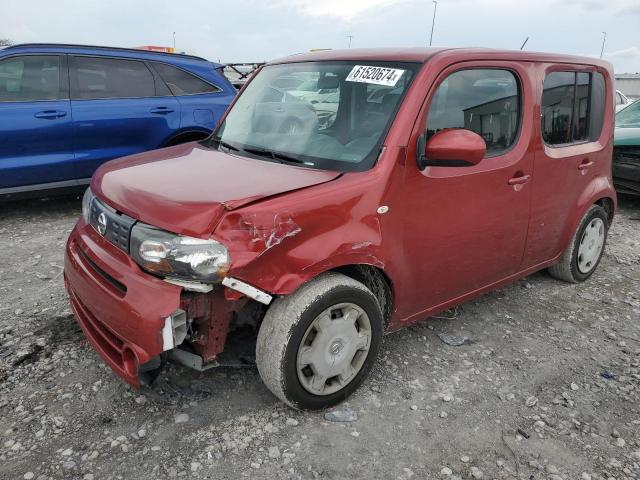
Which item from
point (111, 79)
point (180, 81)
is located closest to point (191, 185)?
point (111, 79)

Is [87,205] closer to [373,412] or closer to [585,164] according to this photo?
[373,412]

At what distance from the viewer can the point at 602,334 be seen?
3564mm

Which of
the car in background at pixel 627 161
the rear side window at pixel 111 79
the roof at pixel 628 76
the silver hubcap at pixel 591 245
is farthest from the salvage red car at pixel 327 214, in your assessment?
the roof at pixel 628 76

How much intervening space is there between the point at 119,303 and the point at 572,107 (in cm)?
326

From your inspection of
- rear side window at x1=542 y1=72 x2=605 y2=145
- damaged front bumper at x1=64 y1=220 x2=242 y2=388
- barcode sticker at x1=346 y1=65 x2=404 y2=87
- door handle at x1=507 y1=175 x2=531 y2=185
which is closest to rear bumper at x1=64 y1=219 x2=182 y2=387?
damaged front bumper at x1=64 y1=220 x2=242 y2=388

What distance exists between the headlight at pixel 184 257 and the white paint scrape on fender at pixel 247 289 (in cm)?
4

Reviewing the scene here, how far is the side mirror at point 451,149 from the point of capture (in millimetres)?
2557

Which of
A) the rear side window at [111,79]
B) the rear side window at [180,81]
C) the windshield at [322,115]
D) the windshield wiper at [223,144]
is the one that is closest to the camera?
the windshield at [322,115]

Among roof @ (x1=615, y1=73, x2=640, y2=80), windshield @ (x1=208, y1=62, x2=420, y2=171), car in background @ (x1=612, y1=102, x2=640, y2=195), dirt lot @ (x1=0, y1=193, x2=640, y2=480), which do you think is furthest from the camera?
roof @ (x1=615, y1=73, x2=640, y2=80)

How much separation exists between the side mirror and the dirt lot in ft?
3.98

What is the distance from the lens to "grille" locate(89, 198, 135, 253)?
2343 mm

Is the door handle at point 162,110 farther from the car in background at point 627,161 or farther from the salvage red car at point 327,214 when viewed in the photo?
the car in background at point 627,161

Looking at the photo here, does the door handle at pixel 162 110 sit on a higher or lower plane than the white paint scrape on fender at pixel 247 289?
higher

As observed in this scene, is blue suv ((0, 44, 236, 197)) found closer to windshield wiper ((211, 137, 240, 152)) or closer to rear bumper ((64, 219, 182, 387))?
windshield wiper ((211, 137, 240, 152))
